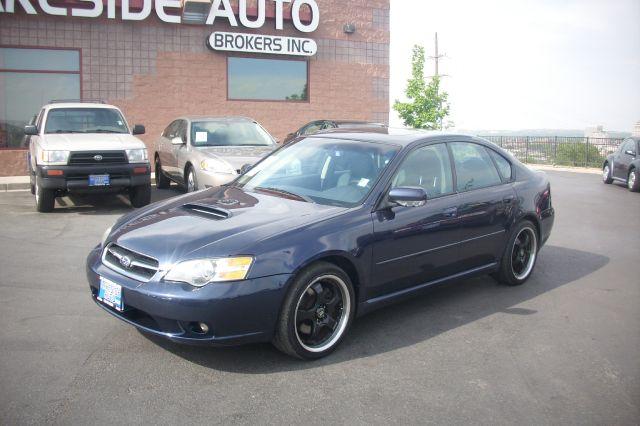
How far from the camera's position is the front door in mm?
4734

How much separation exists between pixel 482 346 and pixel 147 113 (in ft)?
49.6

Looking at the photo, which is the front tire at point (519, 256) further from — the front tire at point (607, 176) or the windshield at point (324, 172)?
the front tire at point (607, 176)

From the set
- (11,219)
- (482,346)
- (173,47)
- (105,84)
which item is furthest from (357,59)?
(482,346)

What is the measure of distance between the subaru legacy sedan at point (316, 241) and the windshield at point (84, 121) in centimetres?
658

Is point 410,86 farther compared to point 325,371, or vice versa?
point 410,86

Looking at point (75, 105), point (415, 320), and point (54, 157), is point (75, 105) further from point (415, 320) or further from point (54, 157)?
point (415, 320)

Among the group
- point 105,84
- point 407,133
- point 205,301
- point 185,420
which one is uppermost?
point 105,84

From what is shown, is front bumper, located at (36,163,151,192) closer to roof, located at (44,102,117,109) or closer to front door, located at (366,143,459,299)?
roof, located at (44,102,117,109)

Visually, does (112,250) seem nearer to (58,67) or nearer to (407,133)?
(407,133)

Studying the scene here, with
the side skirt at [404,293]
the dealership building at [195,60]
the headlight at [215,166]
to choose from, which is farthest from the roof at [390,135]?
the dealership building at [195,60]

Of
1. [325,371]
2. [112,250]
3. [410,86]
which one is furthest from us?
[410,86]

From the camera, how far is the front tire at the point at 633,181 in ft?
52.2

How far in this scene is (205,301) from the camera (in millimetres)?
3850

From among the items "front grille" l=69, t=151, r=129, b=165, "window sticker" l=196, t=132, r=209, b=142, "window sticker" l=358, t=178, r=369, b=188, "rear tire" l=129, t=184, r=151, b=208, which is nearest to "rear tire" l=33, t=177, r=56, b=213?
"front grille" l=69, t=151, r=129, b=165
